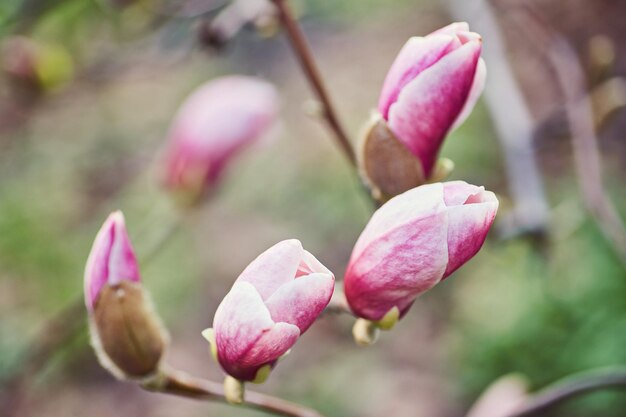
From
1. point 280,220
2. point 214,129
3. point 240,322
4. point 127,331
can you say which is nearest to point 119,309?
point 127,331

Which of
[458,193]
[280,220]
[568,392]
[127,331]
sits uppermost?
[458,193]

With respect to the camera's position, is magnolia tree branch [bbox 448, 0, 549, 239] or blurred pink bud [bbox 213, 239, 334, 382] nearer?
blurred pink bud [bbox 213, 239, 334, 382]

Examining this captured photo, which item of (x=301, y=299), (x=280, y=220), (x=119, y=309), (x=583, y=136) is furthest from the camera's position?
(x=280, y=220)

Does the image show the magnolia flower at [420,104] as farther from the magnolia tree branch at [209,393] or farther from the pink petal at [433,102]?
the magnolia tree branch at [209,393]

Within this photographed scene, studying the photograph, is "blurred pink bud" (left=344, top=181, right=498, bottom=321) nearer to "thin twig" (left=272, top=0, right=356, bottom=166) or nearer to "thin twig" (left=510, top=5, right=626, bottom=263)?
"thin twig" (left=272, top=0, right=356, bottom=166)

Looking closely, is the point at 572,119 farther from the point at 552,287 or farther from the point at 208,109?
the point at 552,287

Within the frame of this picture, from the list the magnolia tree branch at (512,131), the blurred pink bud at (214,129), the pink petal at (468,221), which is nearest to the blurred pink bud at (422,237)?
the pink petal at (468,221)

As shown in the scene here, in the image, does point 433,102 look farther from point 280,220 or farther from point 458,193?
point 280,220

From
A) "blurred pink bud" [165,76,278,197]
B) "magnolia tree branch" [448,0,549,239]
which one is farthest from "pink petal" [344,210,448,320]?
"blurred pink bud" [165,76,278,197]
